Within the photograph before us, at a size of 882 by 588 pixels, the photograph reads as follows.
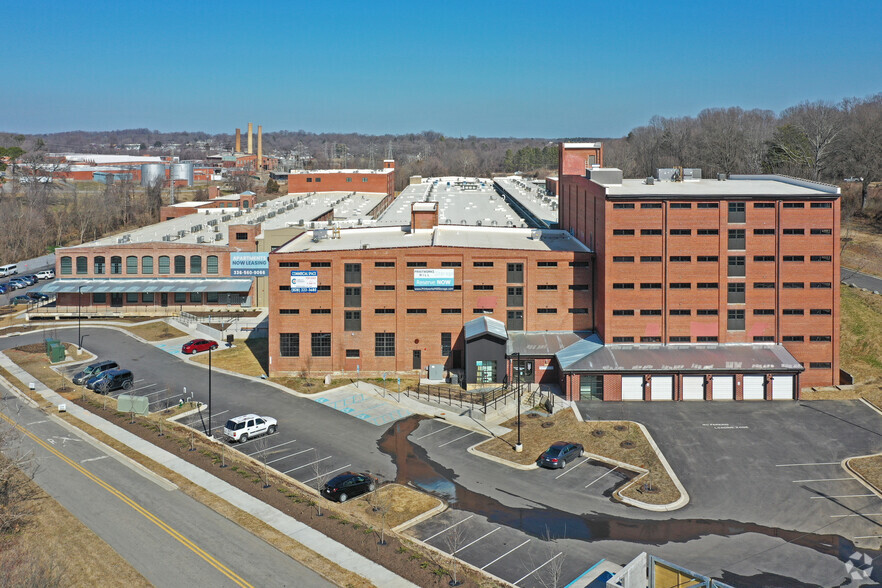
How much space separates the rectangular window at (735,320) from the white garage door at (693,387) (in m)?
5.58

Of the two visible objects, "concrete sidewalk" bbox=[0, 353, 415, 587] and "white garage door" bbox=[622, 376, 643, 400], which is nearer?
"concrete sidewalk" bbox=[0, 353, 415, 587]

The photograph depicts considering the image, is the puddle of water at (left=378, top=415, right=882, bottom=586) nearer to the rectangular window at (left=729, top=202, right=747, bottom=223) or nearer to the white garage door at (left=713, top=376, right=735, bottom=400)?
the white garage door at (left=713, top=376, right=735, bottom=400)

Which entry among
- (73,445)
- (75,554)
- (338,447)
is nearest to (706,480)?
(338,447)

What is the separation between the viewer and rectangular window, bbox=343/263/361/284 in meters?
64.6

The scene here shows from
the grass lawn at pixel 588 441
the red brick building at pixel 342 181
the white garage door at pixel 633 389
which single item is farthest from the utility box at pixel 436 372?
the red brick building at pixel 342 181

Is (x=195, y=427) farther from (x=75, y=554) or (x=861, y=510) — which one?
(x=861, y=510)

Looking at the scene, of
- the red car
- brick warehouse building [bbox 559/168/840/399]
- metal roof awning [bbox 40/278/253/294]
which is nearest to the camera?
brick warehouse building [bbox 559/168/840/399]

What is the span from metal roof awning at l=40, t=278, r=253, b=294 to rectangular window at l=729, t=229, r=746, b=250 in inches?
2080

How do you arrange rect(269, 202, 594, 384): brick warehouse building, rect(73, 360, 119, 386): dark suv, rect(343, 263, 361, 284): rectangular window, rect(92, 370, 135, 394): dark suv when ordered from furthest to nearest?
rect(343, 263, 361, 284): rectangular window → rect(269, 202, 594, 384): brick warehouse building → rect(73, 360, 119, 386): dark suv → rect(92, 370, 135, 394): dark suv

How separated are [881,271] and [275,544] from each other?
75.4 meters

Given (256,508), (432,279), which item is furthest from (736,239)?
(256,508)

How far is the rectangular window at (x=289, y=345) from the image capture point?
65.0 meters

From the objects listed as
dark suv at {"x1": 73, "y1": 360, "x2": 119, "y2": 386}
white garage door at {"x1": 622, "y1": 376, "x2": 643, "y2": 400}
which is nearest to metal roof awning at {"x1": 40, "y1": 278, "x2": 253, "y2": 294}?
dark suv at {"x1": 73, "y1": 360, "x2": 119, "y2": 386}

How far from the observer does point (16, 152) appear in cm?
19212
